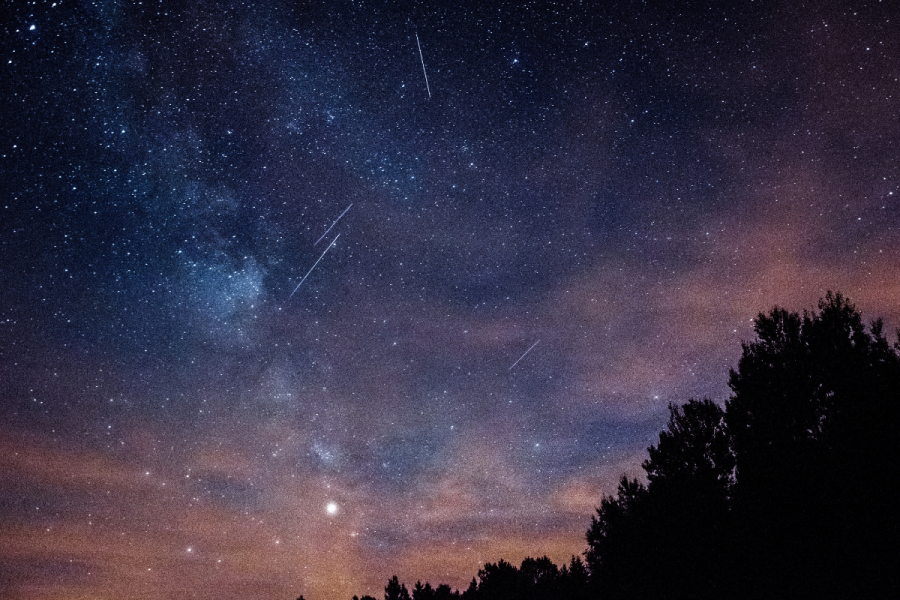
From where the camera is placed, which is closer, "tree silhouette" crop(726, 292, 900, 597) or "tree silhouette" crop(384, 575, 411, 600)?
"tree silhouette" crop(726, 292, 900, 597)

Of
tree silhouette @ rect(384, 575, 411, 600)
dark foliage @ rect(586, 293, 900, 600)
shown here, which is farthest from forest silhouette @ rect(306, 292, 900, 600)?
tree silhouette @ rect(384, 575, 411, 600)

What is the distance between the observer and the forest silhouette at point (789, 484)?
12.3m

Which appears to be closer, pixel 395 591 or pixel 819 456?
pixel 819 456

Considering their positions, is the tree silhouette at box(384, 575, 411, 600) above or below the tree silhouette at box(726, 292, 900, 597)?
below

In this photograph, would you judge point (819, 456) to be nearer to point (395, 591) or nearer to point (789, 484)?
point (789, 484)

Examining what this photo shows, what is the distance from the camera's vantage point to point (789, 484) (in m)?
13.9

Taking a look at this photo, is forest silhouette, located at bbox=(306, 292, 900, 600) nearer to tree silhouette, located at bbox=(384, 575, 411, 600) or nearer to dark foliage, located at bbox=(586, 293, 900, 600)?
dark foliage, located at bbox=(586, 293, 900, 600)

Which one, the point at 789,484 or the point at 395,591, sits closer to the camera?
the point at 789,484

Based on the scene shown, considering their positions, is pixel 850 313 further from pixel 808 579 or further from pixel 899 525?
pixel 808 579

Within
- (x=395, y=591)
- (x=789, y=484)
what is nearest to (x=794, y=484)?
(x=789, y=484)

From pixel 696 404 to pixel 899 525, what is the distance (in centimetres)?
1137

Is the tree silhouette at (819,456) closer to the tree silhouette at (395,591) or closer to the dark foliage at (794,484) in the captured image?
the dark foliage at (794,484)

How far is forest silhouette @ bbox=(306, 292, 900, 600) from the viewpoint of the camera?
40.5 feet

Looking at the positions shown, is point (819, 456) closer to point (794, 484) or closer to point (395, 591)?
point (794, 484)
